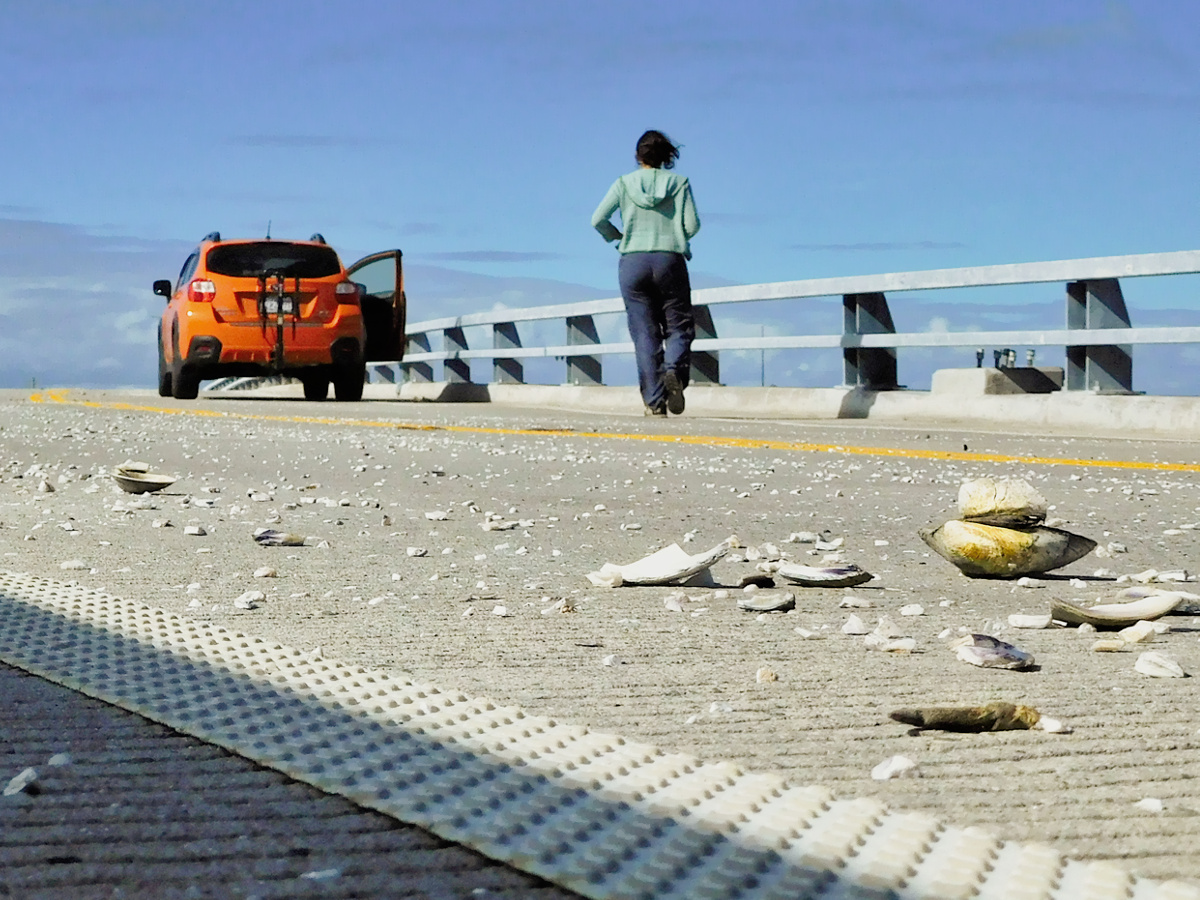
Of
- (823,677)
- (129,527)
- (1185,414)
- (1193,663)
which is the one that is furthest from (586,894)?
(1185,414)

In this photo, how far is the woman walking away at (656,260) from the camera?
12.2 metres

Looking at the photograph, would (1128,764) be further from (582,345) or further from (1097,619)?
(582,345)

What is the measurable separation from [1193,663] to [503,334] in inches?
660

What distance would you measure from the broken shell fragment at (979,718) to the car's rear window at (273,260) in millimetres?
13510

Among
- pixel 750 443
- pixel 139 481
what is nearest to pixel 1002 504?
pixel 139 481

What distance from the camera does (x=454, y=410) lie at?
Answer: 14.1 metres

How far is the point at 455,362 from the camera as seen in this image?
2073 centimetres

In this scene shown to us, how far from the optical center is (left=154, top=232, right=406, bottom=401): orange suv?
48.3 feet

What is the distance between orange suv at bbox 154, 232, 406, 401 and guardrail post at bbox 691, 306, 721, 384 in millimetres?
3556

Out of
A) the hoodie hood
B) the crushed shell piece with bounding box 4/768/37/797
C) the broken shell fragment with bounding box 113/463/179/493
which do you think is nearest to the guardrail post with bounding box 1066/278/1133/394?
the hoodie hood

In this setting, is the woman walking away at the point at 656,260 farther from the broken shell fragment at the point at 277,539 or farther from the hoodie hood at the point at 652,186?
the broken shell fragment at the point at 277,539

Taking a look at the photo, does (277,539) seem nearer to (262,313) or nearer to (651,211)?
(651,211)

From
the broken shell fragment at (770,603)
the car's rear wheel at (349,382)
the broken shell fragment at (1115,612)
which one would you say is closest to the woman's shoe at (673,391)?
the car's rear wheel at (349,382)

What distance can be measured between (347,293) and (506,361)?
13.4 ft
